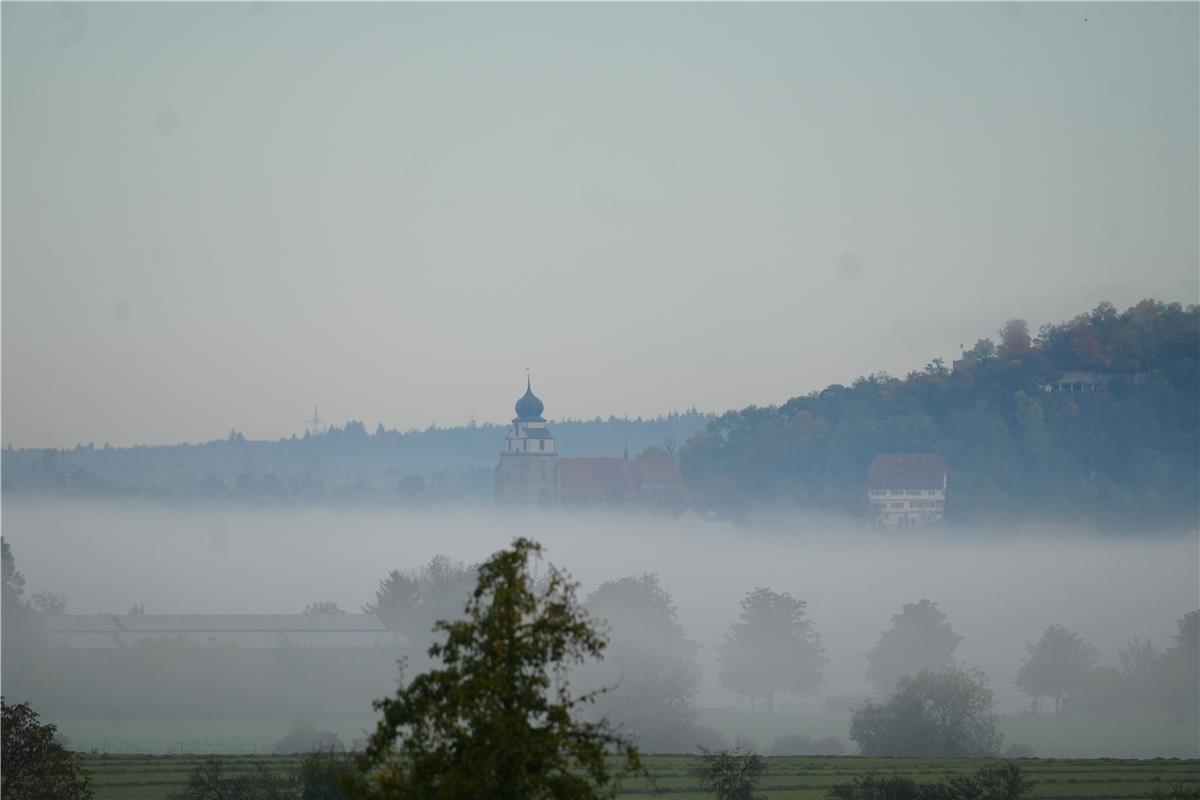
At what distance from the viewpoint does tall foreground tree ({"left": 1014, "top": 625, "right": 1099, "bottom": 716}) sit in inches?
4203

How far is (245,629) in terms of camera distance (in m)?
114

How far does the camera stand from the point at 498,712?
912 inches

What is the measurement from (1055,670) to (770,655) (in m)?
16.7

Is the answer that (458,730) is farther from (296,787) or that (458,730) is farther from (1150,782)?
(1150,782)

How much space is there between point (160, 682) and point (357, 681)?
1050cm

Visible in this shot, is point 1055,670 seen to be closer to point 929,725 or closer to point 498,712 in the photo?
point 929,725

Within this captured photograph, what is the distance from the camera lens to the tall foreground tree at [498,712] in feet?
75.7

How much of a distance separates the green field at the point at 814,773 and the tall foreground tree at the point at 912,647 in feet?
151

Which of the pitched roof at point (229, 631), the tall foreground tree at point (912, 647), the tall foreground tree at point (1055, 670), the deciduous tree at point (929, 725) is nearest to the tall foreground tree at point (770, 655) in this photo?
the tall foreground tree at point (912, 647)

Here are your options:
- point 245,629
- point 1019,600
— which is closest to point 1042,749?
point 245,629

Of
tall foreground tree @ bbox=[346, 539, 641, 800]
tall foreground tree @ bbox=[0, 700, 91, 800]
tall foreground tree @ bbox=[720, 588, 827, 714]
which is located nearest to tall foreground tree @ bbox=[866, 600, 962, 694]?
tall foreground tree @ bbox=[720, 588, 827, 714]

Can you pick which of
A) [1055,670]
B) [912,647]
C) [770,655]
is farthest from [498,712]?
[912,647]

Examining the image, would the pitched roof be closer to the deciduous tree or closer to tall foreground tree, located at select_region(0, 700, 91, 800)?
the deciduous tree

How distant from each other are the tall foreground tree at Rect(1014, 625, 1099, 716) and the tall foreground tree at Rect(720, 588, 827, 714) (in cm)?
1228
